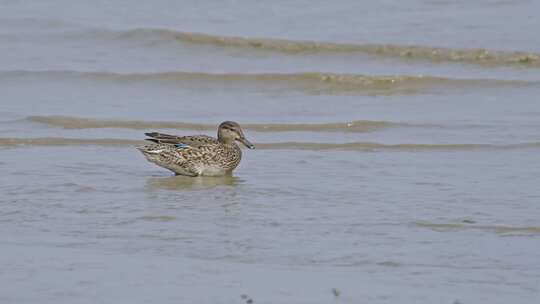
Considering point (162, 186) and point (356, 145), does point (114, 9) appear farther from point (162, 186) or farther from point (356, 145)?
point (162, 186)

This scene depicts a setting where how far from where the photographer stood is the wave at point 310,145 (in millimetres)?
12539

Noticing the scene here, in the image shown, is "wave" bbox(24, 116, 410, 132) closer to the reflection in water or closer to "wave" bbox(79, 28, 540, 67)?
the reflection in water

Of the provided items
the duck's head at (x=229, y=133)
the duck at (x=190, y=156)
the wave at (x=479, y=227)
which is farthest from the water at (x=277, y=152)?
the duck's head at (x=229, y=133)

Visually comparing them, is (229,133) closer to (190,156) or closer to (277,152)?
(190,156)

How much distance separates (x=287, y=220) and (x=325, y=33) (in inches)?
445

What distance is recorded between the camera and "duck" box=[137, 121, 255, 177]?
11.5 meters

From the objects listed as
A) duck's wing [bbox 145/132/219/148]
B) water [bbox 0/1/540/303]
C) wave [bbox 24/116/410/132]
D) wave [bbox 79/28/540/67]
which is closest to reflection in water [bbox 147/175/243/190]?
water [bbox 0/1/540/303]

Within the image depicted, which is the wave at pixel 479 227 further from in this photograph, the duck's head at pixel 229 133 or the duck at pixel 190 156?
the duck's head at pixel 229 133

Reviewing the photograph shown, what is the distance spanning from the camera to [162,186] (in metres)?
10.8

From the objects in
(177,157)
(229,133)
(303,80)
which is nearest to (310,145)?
(229,133)

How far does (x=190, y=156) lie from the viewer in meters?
11.5

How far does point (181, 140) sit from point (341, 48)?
795 cm

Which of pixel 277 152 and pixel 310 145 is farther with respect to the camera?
pixel 310 145

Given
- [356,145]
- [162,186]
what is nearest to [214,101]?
[356,145]
